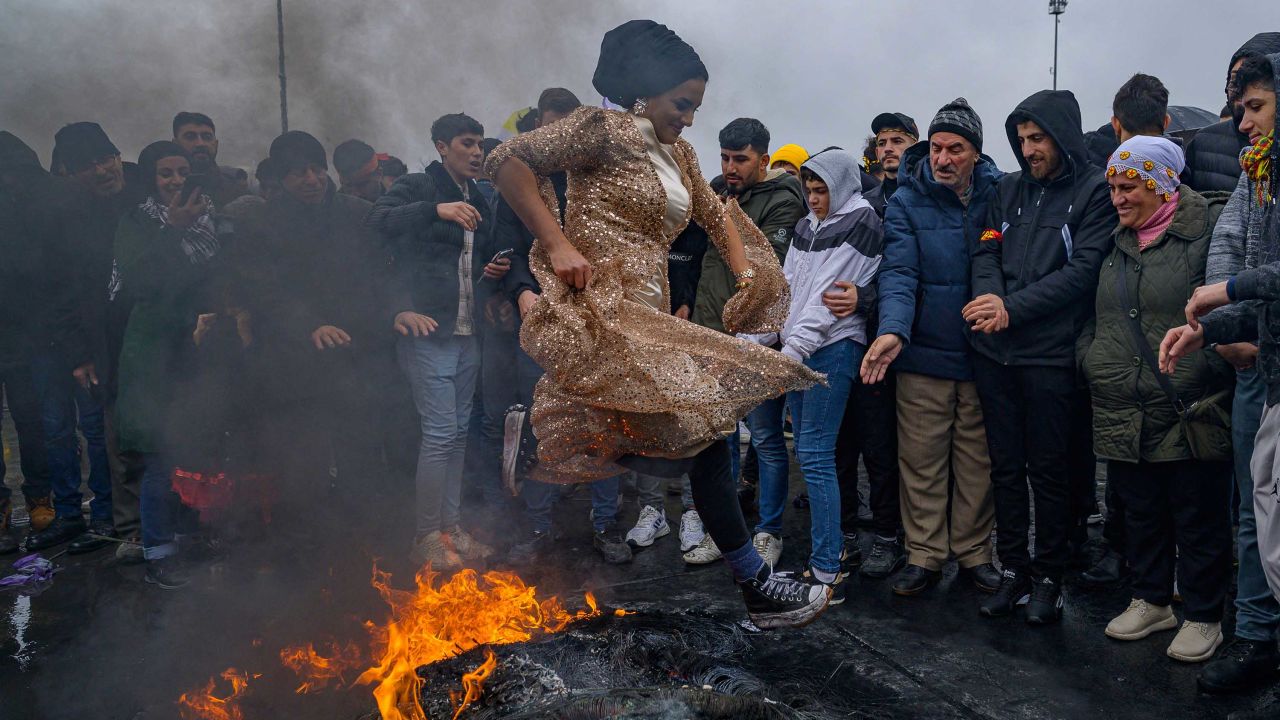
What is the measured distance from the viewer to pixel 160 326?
17.6ft

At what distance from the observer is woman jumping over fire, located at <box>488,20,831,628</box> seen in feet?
10.0

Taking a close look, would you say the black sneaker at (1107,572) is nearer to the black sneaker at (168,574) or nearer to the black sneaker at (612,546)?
the black sneaker at (612,546)

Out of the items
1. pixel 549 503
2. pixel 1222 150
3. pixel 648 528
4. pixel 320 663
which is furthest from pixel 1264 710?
pixel 549 503

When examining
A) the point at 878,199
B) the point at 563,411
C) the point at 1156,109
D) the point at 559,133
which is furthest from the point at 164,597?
the point at 1156,109

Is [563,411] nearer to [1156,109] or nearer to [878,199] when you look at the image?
[878,199]

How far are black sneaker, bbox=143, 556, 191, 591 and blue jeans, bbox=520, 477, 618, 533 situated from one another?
2117 mm

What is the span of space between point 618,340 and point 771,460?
7.88ft

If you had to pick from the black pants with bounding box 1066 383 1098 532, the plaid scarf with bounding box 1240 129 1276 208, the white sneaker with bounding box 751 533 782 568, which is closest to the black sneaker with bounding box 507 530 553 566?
the white sneaker with bounding box 751 533 782 568

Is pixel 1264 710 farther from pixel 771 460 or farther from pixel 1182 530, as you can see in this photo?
pixel 771 460

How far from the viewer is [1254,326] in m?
3.30

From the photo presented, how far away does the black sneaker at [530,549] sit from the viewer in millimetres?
5296

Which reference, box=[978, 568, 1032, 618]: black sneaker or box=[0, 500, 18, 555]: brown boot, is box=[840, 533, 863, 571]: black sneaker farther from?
box=[0, 500, 18, 555]: brown boot

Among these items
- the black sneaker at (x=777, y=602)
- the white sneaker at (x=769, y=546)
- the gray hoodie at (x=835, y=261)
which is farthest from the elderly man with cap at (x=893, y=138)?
the black sneaker at (x=777, y=602)

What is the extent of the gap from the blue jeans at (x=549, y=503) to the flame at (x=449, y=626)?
1064mm
